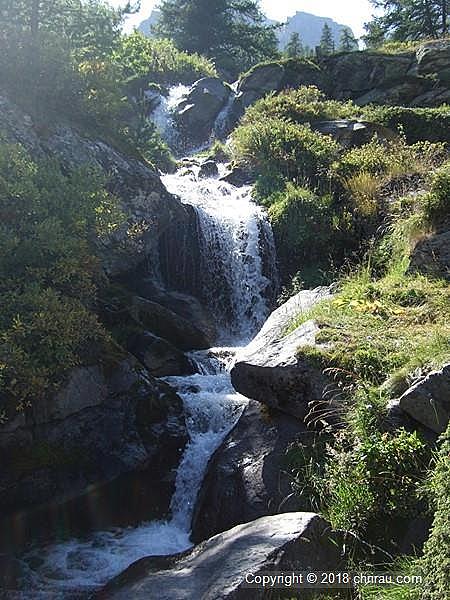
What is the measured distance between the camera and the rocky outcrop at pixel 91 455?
5.71 m

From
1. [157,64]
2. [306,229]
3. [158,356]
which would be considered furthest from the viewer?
[157,64]

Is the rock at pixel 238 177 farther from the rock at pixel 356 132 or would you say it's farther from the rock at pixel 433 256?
the rock at pixel 433 256

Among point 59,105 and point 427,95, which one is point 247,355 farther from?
point 427,95

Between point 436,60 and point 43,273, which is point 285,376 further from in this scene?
point 436,60

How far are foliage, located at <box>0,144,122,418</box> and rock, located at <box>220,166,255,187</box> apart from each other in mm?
7651

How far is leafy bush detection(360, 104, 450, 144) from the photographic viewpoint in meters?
14.2

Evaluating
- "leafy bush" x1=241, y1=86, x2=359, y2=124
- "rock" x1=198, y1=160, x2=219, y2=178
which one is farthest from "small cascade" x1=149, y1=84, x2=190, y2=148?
"rock" x1=198, y1=160, x2=219, y2=178

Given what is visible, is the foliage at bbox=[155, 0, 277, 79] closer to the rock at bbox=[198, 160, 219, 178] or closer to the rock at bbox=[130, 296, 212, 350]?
the rock at bbox=[198, 160, 219, 178]

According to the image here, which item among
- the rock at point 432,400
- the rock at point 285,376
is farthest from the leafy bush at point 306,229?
the rock at point 432,400

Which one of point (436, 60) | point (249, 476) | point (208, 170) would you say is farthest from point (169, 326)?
point (436, 60)

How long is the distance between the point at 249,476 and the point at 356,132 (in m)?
11.3

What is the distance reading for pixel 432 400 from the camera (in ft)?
14.3

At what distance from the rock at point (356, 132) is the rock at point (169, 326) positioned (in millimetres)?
7433

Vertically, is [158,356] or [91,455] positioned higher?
[158,356]
